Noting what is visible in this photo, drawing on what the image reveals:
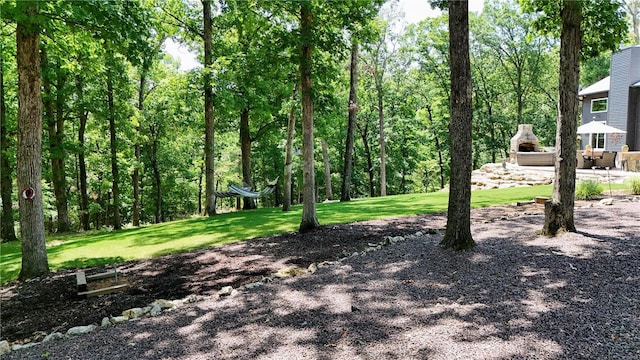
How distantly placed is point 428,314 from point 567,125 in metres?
3.64

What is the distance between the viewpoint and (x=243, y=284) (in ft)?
16.4

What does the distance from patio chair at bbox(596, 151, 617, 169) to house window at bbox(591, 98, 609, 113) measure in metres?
5.39

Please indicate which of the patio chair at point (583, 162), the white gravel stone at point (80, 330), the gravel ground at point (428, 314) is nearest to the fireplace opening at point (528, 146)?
the patio chair at point (583, 162)

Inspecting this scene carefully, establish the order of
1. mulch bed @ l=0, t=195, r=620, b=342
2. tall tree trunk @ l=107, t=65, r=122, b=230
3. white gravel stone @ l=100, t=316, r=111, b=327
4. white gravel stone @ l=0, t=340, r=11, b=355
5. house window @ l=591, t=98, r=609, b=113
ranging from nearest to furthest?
white gravel stone @ l=0, t=340, r=11, b=355 < white gravel stone @ l=100, t=316, r=111, b=327 < mulch bed @ l=0, t=195, r=620, b=342 < tall tree trunk @ l=107, t=65, r=122, b=230 < house window @ l=591, t=98, r=609, b=113

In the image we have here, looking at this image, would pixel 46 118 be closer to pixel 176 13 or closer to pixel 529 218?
pixel 176 13

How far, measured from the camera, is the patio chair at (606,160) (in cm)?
1526

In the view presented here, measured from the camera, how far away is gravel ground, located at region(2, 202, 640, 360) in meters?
2.78

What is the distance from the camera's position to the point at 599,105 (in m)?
19.9

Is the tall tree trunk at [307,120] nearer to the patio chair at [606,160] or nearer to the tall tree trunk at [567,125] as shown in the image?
the tall tree trunk at [567,125]

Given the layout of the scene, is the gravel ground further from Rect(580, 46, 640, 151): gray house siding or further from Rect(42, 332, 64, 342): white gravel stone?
Rect(580, 46, 640, 151): gray house siding

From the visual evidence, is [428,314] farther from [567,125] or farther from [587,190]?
[587,190]

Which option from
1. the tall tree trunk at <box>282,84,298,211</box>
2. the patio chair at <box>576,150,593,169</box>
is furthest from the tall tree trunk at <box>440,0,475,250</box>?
the patio chair at <box>576,150,593,169</box>

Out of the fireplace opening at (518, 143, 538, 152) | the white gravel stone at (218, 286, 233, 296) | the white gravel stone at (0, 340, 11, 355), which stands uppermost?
the fireplace opening at (518, 143, 538, 152)

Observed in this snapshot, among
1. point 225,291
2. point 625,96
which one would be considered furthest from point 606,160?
point 225,291
